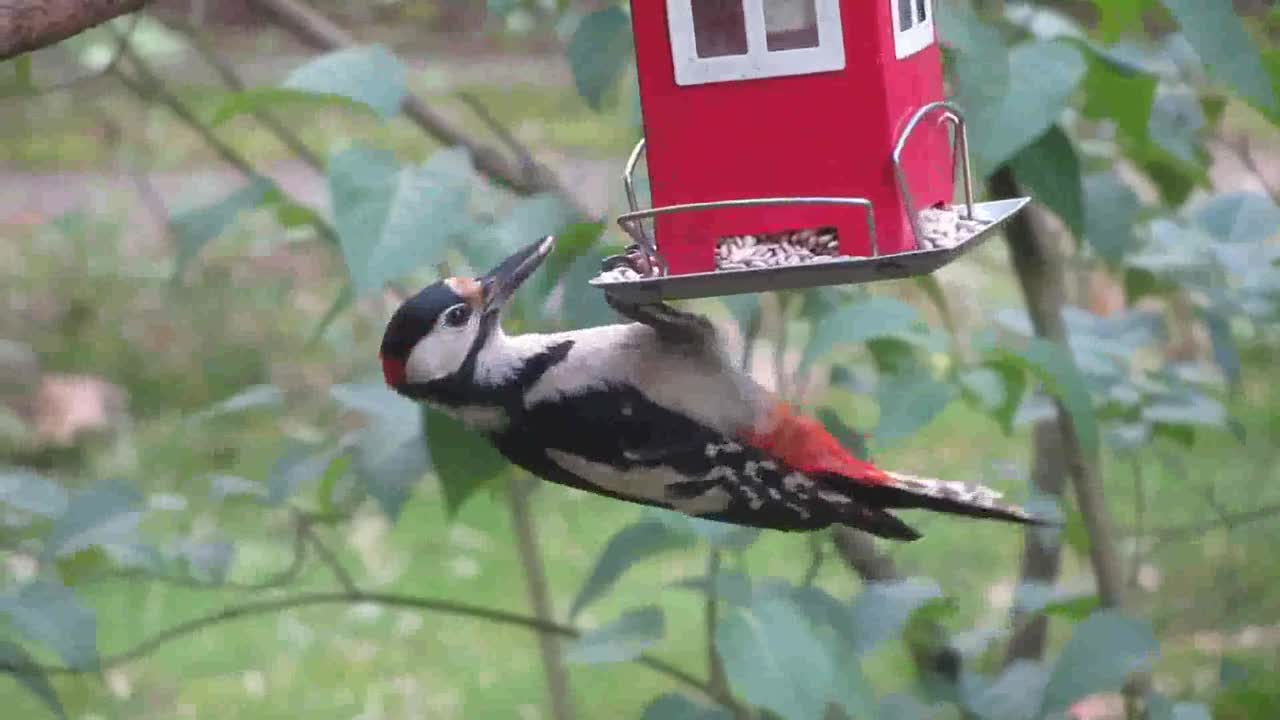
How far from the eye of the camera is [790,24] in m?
1.65

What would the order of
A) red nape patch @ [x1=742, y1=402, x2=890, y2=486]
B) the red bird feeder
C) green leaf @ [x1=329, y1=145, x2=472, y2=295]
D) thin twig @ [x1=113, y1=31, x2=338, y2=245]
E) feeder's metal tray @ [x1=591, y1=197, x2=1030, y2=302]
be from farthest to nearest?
thin twig @ [x1=113, y1=31, x2=338, y2=245] → red nape patch @ [x1=742, y1=402, x2=890, y2=486] → green leaf @ [x1=329, y1=145, x2=472, y2=295] → the red bird feeder → feeder's metal tray @ [x1=591, y1=197, x2=1030, y2=302]

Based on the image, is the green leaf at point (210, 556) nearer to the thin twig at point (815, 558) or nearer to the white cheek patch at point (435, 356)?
the white cheek patch at point (435, 356)

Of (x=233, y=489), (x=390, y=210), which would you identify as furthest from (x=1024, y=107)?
(x=233, y=489)

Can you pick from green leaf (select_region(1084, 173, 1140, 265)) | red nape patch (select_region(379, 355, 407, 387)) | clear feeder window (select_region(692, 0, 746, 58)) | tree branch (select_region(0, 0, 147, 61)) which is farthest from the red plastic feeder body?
green leaf (select_region(1084, 173, 1140, 265))

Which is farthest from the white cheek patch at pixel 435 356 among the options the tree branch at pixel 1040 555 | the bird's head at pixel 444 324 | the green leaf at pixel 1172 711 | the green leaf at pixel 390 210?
the tree branch at pixel 1040 555

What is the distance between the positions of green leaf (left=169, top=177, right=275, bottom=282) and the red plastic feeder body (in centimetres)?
74

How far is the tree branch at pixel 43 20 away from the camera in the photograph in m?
1.54

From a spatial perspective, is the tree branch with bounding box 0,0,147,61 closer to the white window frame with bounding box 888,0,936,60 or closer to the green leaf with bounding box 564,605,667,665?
the white window frame with bounding box 888,0,936,60

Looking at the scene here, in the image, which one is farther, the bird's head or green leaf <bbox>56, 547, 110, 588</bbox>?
green leaf <bbox>56, 547, 110, 588</bbox>

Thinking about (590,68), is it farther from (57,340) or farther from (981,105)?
(57,340)

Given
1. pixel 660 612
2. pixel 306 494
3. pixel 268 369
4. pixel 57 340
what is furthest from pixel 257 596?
pixel 660 612

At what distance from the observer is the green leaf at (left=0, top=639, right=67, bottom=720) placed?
210 cm

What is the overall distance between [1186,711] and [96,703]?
3.22m

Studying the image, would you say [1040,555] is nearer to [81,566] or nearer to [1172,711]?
[1172,711]
